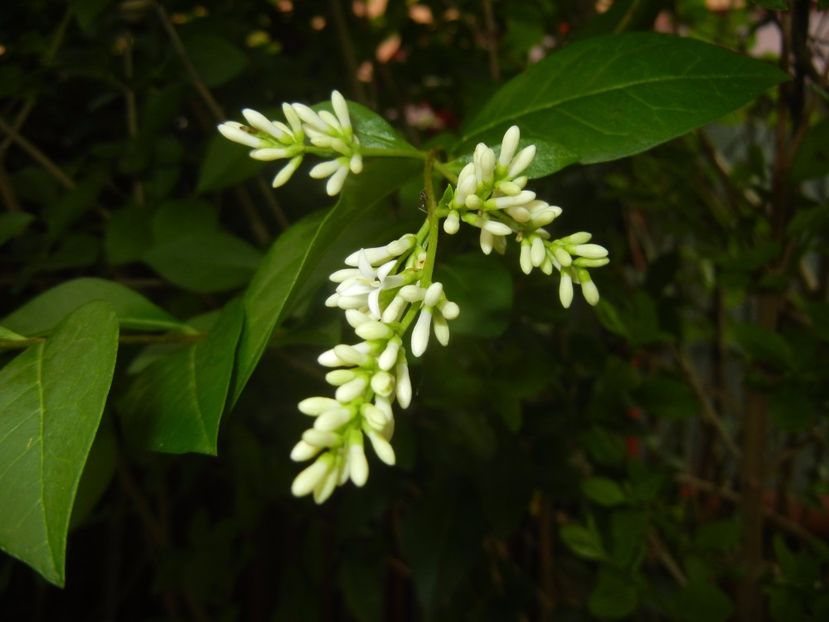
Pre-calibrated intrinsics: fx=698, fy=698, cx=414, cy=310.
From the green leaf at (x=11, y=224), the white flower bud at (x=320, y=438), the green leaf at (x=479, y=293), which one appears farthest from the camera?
the green leaf at (x=11, y=224)

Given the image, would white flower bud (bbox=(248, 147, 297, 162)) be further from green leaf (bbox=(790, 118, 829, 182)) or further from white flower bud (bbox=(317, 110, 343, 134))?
green leaf (bbox=(790, 118, 829, 182))

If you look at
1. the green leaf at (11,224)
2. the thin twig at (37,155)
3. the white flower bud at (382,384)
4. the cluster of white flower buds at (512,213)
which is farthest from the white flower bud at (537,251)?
the thin twig at (37,155)

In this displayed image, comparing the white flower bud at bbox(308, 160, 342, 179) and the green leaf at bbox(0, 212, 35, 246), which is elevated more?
the white flower bud at bbox(308, 160, 342, 179)

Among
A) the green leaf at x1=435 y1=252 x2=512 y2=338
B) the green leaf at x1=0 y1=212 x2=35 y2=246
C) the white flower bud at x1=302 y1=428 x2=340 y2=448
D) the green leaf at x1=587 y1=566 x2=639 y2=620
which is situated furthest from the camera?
the green leaf at x1=587 y1=566 x2=639 y2=620

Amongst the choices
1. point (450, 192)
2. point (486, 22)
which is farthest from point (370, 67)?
point (450, 192)

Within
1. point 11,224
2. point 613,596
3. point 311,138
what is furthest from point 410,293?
point 613,596

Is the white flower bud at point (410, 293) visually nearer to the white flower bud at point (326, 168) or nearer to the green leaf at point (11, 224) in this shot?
the white flower bud at point (326, 168)

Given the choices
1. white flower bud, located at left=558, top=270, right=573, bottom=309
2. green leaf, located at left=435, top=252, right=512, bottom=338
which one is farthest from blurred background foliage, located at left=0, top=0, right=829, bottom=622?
white flower bud, located at left=558, top=270, right=573, bottom=309
